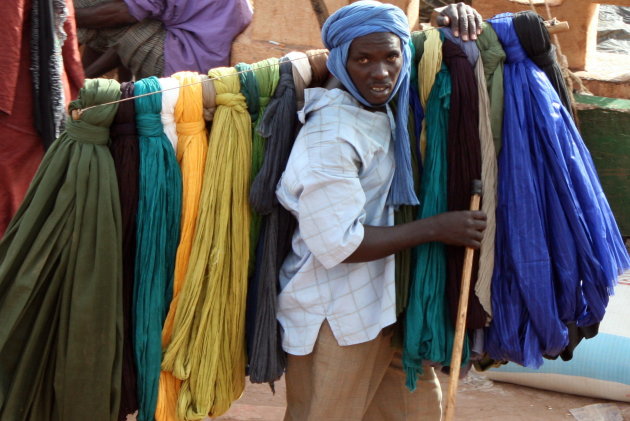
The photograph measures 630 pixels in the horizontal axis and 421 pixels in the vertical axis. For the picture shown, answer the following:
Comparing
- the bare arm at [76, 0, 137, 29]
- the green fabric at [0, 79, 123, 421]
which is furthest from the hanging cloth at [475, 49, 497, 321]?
the bare arm at [76, 0, 137, 29]

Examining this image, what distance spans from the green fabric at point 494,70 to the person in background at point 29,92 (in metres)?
1.84

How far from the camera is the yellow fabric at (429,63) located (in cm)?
278

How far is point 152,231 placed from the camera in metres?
2.77

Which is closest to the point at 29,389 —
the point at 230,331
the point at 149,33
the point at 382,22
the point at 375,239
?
the point at 230,331

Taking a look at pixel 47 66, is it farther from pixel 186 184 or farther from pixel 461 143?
pixel 461 143

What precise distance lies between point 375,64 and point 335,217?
470 millimetres

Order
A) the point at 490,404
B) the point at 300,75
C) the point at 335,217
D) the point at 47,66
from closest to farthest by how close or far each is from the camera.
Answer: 1. the point at 335,217
2. the point at 300,75
3. the point at 47,66
4. the point at 490,404

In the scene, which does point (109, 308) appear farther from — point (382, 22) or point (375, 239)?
point (382, 22)

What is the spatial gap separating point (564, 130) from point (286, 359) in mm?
1131

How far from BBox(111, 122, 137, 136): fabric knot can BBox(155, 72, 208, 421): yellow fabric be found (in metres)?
0.14

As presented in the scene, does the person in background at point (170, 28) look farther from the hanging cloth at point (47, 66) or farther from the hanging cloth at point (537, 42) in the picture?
the hanging cloth at point (537, 42)

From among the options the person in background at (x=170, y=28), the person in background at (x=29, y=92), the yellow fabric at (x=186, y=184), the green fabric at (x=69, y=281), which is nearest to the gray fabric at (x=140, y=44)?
the person in background at (x=170, y=28)

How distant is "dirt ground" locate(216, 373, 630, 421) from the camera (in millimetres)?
4363

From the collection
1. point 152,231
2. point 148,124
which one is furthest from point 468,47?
point 152,231
